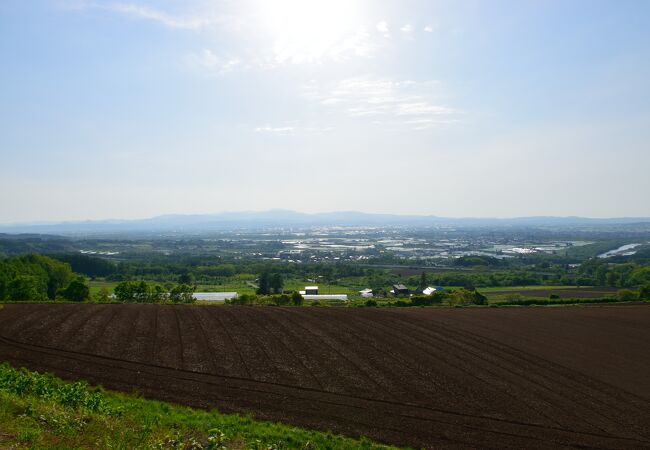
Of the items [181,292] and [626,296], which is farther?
[181,292]

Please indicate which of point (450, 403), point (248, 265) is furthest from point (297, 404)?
point (248, 265)

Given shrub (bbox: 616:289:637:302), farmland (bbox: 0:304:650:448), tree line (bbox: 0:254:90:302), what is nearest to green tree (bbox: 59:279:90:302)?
tree line (bbox: 0:254:90:302)

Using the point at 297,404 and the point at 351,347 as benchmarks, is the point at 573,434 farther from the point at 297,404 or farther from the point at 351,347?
the point at 351,347

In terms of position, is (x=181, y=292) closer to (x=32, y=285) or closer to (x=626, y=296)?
(x=32, y=285)

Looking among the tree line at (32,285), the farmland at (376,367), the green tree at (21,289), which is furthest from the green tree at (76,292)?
the farmland at (376,367)

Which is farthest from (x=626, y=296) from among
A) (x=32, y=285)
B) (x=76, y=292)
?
(x=32, y=285)
